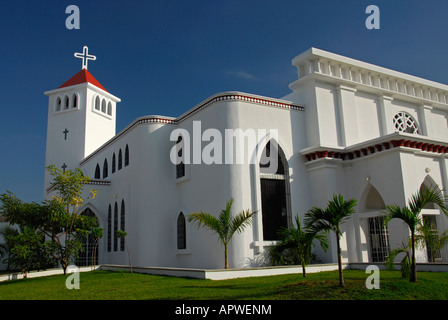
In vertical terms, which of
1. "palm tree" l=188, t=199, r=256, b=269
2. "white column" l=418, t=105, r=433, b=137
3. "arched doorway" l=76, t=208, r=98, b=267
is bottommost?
"arched doorway" l=76, t=208, r=98, b=267

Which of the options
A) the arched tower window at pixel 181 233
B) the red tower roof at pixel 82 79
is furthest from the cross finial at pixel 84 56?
the arched tower window at pixel 181 233

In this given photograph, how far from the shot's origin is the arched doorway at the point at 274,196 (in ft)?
54.1

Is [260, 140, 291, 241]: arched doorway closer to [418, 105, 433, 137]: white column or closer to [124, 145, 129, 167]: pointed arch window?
[124, 145, 129, 167]: pointed arch window

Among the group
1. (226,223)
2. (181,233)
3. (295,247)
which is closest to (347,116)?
(226,223)

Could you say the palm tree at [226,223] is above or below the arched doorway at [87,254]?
above

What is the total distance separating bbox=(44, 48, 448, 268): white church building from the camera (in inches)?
628

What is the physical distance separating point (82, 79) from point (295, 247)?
22.8m

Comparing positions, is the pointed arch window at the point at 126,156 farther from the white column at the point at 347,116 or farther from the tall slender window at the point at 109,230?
the white column at the point at 347,116

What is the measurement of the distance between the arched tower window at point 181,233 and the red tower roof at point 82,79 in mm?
15524

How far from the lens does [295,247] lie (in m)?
12.4

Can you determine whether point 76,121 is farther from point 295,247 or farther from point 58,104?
point 295,247

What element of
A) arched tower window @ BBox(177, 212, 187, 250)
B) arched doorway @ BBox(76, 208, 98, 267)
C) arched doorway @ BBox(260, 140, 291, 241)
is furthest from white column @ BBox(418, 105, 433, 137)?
arched doorway @ BBox(76, 208, 98, 267)
